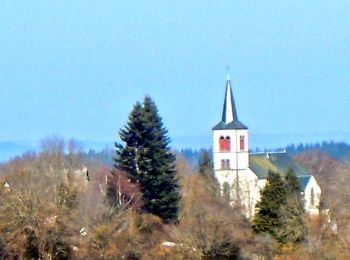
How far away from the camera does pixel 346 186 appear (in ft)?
237

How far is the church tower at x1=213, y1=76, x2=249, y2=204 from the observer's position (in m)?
76.0

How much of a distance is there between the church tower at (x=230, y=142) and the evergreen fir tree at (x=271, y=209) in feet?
81.1

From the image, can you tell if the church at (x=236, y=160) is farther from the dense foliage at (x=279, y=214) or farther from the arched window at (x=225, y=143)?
the dense foliage at (x=279, y=214)

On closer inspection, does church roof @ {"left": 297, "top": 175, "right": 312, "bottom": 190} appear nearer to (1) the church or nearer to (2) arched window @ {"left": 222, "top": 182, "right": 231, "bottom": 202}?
(1) the church

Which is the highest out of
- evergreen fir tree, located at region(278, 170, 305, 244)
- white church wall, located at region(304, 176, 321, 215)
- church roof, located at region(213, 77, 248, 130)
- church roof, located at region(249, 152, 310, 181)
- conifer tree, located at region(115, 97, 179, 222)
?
church roof, located at region(213, 77, 248, 130)

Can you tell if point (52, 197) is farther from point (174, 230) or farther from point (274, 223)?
point (274, 223)

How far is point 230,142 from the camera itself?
252 ft

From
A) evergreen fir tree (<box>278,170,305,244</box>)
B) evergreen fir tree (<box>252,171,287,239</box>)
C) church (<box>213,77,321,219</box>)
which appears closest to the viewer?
evergreen fir tree (<box>278,170,305,244</box>)

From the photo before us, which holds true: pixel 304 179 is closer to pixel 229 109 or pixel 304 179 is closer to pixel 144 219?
pixel 229 109

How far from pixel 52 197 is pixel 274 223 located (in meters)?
8.21

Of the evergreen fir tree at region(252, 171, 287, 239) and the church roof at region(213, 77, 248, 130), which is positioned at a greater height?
the church roof at region(213, 77, 248, 130)

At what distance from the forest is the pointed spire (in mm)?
20660

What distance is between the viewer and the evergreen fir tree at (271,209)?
162 ft

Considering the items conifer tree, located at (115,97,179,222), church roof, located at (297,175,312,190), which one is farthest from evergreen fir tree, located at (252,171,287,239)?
church roof, located at (297,175,312,190)
